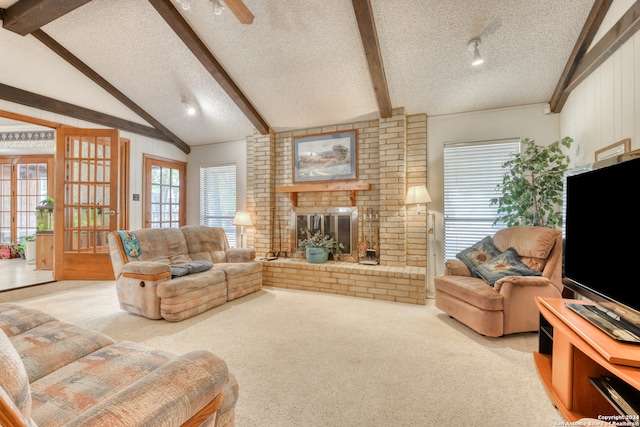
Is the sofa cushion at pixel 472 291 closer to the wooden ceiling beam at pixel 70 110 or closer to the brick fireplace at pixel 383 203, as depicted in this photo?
the brick fireplace at pixel 383 203

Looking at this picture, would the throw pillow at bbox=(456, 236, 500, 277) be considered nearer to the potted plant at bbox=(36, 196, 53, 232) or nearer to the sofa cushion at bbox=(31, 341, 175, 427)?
the sofa cushion at bbox=(31, 341, 175, 427)

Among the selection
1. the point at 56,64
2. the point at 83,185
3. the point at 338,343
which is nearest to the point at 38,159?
the point at 83,185

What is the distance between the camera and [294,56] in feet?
11.3

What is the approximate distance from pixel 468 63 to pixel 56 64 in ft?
16.7

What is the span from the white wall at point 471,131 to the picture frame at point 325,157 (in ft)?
3.72

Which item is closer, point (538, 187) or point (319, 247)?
point (538, 187)

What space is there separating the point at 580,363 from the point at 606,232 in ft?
2.37

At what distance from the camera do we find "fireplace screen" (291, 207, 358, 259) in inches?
175

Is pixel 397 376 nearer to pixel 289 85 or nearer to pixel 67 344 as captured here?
pixel 67 344

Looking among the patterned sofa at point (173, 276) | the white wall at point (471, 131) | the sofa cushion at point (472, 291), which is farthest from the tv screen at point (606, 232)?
the patterned sofa at point (173, 276)

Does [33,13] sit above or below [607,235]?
above

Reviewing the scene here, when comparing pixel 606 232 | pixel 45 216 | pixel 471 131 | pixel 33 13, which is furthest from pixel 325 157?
pixel 45 216

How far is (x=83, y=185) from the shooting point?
14.3 ft

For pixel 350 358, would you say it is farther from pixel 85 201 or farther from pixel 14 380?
pixel 85 201
